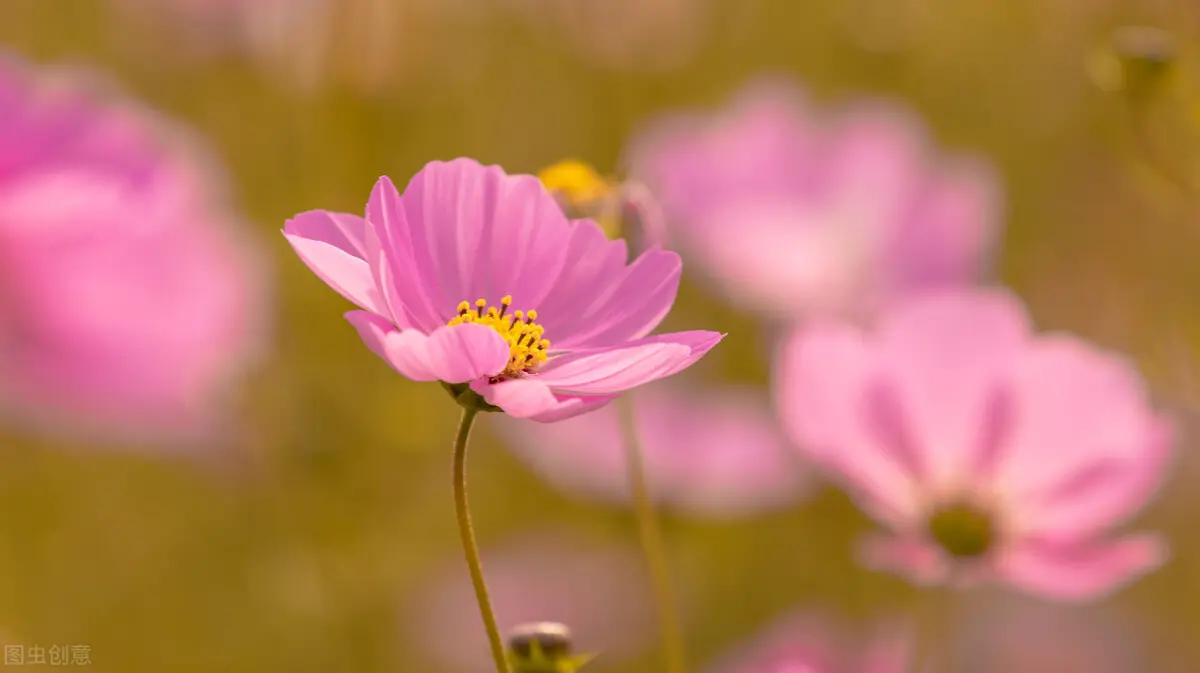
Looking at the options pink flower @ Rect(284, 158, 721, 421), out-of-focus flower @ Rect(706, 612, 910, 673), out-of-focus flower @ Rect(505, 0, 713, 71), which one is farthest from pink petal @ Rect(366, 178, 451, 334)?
out-of-focus flower @ Rect(505, 0, 713, 71)

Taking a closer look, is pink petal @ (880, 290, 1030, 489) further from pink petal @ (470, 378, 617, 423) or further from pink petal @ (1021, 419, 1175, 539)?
pink petal @ (470, 378, 617, 423)

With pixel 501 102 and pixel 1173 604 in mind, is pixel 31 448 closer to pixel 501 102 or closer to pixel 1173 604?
pixel 501 102

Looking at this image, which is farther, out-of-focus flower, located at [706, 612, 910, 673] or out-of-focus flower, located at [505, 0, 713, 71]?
out-of-focus flower, located at [505, 0, 713, 71]

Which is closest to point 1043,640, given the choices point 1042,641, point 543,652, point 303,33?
point 1042,641

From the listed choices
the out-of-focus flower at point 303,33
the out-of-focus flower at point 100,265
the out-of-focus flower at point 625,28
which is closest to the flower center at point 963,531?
the out-of-focus flower at point 100,265

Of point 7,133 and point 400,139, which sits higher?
point 400,139

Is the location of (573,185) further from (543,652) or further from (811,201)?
(811,201)

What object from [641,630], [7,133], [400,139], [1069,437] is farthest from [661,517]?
[7,133]
